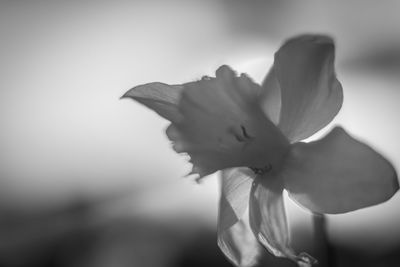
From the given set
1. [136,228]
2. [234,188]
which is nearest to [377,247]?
[136,228]

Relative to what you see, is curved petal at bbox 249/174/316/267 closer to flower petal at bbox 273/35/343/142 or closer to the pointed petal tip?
flower petal at bbox 273/35/343/142

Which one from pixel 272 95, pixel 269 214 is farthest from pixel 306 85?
pixel 269 214

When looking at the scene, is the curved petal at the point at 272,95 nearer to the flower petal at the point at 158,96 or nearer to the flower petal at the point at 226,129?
the flower petal at the point at 226,129

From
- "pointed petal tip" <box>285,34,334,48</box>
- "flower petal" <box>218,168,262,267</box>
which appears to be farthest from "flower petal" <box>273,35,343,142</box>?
"flower petal" <box>218,168,262,267</box>

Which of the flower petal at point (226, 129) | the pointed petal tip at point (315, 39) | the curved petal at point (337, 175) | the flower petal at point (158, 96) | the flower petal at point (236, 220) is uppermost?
the pointed petal tip at point (315, 39)

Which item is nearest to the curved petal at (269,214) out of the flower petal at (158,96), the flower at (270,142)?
the flower at (270,142)

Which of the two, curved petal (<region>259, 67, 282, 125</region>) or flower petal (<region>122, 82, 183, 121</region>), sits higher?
flower petal (<region>122, 82, 183, 121</region>)

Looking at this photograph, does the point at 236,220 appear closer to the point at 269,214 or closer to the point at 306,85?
the point at 269,214
